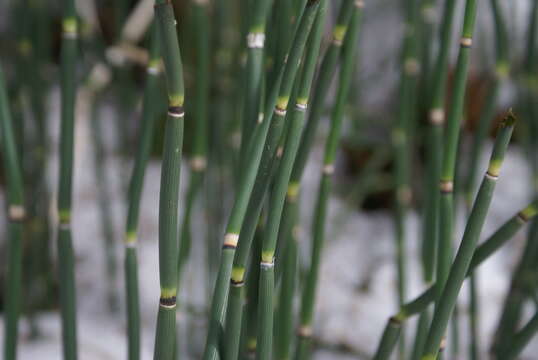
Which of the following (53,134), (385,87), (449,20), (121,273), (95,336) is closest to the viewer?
(449,20)

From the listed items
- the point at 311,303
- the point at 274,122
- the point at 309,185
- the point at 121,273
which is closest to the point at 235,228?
the point at 274,122

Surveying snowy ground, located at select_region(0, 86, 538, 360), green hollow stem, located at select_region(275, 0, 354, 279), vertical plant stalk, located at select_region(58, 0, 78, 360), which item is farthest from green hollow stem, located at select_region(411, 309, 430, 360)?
snowy ground, located at select_region(0, 86, 538, 360)

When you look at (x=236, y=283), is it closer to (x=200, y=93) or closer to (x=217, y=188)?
(x=200, y=93)

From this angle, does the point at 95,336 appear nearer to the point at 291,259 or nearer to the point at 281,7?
the point at 291,259

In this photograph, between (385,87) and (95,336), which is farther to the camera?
(385,87)

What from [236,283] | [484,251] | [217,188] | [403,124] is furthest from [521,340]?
[217,188]

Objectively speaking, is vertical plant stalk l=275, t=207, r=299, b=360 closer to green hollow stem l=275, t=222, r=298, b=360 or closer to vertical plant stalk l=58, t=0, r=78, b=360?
green hollow stem l=275, t=222, r=298, b=360
